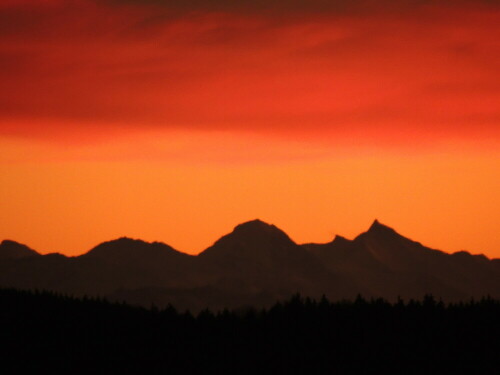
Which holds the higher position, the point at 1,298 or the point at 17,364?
the point at 1,298

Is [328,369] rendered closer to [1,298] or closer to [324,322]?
[324,322]

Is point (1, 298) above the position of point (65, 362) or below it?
above

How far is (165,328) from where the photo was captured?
326ft

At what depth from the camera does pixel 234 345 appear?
96250 mm

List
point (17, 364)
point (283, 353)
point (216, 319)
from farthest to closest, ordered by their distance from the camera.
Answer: point (216, 319) < point (283, 353) < point (17, 364)

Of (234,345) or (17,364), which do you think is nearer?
(17,364)

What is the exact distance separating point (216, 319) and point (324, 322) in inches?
440

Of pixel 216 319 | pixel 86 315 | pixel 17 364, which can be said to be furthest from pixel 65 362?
pixel 216 319

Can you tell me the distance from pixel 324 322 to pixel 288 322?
371cm

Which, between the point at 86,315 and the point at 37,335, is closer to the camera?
the point at 37,335

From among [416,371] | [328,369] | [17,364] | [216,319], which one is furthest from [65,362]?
[416,371]

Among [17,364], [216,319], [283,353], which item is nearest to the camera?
[17,364]

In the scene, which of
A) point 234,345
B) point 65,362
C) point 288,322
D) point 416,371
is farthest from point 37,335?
point 416,371

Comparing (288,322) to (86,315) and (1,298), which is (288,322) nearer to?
(86,315)
